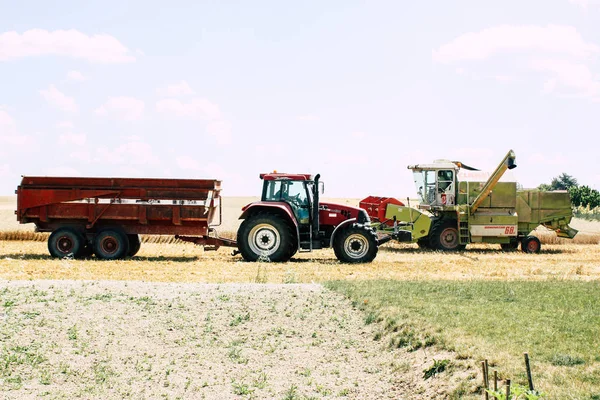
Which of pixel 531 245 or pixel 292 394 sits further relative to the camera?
pixel 531 245

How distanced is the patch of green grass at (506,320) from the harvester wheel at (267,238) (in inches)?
216

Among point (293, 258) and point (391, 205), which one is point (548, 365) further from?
point (391, 205)

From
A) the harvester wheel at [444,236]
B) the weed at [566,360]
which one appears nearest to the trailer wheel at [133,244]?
the harvester wheel at [444,236]

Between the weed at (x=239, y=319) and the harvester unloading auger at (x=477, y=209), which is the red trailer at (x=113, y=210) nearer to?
the harvester unloading auger at (x=477, y=209)

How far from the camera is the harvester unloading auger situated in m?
25.5

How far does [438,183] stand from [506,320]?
15650 mm

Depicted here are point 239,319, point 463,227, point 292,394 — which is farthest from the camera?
point 463,227

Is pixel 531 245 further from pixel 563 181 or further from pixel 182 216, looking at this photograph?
pixel 563 181

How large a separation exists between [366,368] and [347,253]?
417 inches

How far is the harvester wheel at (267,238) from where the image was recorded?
66.5 ft

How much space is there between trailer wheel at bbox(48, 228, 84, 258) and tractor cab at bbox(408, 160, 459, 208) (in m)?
11.9

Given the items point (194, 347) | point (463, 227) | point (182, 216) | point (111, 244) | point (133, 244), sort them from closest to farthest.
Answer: point (194, 347)
point (182, 216)
point (111, 244)
point (133, 244)
point (463, 227)

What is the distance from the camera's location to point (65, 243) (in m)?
21.4

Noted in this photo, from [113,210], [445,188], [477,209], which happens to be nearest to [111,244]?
[113,210]
